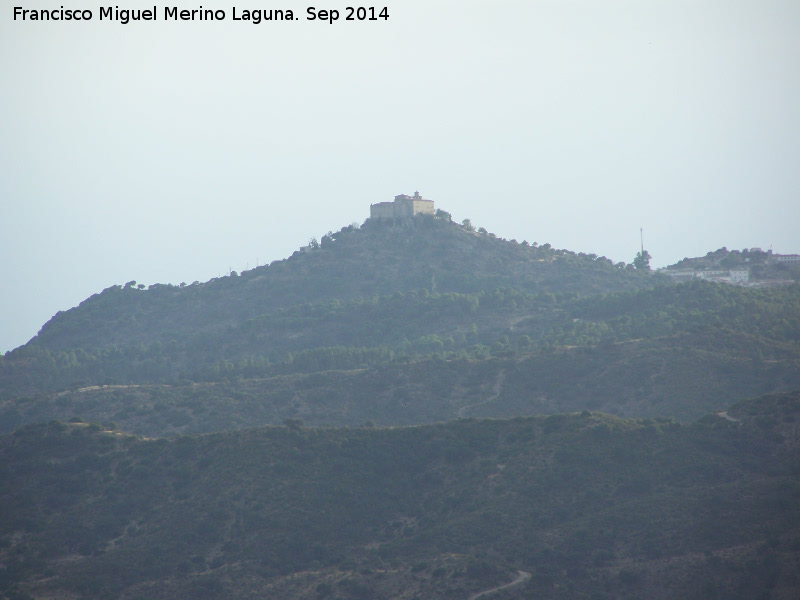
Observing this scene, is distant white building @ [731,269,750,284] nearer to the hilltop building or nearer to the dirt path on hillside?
the hilltop building

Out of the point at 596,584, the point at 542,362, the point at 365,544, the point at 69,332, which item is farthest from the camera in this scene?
the point at 69,332

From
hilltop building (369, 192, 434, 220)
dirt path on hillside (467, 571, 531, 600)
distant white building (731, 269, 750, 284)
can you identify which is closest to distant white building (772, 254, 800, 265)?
distant white building (731, 269, 750, 284)

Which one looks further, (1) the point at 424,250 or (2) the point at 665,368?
(1) the point at 424,250

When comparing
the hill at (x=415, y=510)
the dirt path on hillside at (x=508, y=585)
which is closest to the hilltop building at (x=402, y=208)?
the hill at (x=415, y=510)

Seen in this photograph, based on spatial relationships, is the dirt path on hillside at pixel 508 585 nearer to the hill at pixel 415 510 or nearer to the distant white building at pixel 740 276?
the hill at pixel 415 510

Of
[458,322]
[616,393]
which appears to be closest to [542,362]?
[616,393]

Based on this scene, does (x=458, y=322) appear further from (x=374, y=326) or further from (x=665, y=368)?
(x=665, y=368)

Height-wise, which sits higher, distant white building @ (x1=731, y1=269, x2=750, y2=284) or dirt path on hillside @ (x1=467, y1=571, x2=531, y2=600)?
distant white building @ (x1=731, y1=269, x2=750, y2=284)
